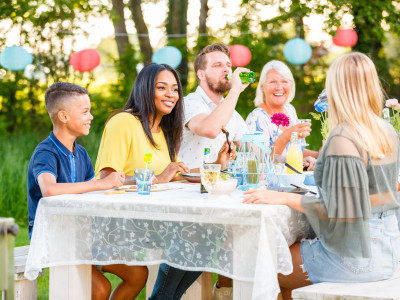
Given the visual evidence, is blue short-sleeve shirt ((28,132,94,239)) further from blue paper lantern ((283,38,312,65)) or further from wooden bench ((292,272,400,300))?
blue paper lantern ((283,38,312,65))

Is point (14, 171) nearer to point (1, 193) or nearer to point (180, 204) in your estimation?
point (1, 193)

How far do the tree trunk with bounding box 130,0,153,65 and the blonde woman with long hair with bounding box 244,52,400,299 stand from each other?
7.37 meters

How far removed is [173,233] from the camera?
2.41m

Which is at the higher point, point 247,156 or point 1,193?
point 247,156

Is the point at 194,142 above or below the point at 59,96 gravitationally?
below

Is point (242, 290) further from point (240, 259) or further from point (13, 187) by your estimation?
point (13, 187)

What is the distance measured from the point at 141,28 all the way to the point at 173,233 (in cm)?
764

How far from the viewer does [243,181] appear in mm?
2852

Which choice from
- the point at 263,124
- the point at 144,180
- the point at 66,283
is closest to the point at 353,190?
the point at 144,180

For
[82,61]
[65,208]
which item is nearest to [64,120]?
[65,208]

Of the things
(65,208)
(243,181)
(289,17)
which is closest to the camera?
(65,208)

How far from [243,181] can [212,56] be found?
132cm

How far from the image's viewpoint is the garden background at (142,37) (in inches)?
326

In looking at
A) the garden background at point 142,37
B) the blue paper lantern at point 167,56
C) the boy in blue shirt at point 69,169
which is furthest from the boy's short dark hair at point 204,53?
the garden background at point 142,37
